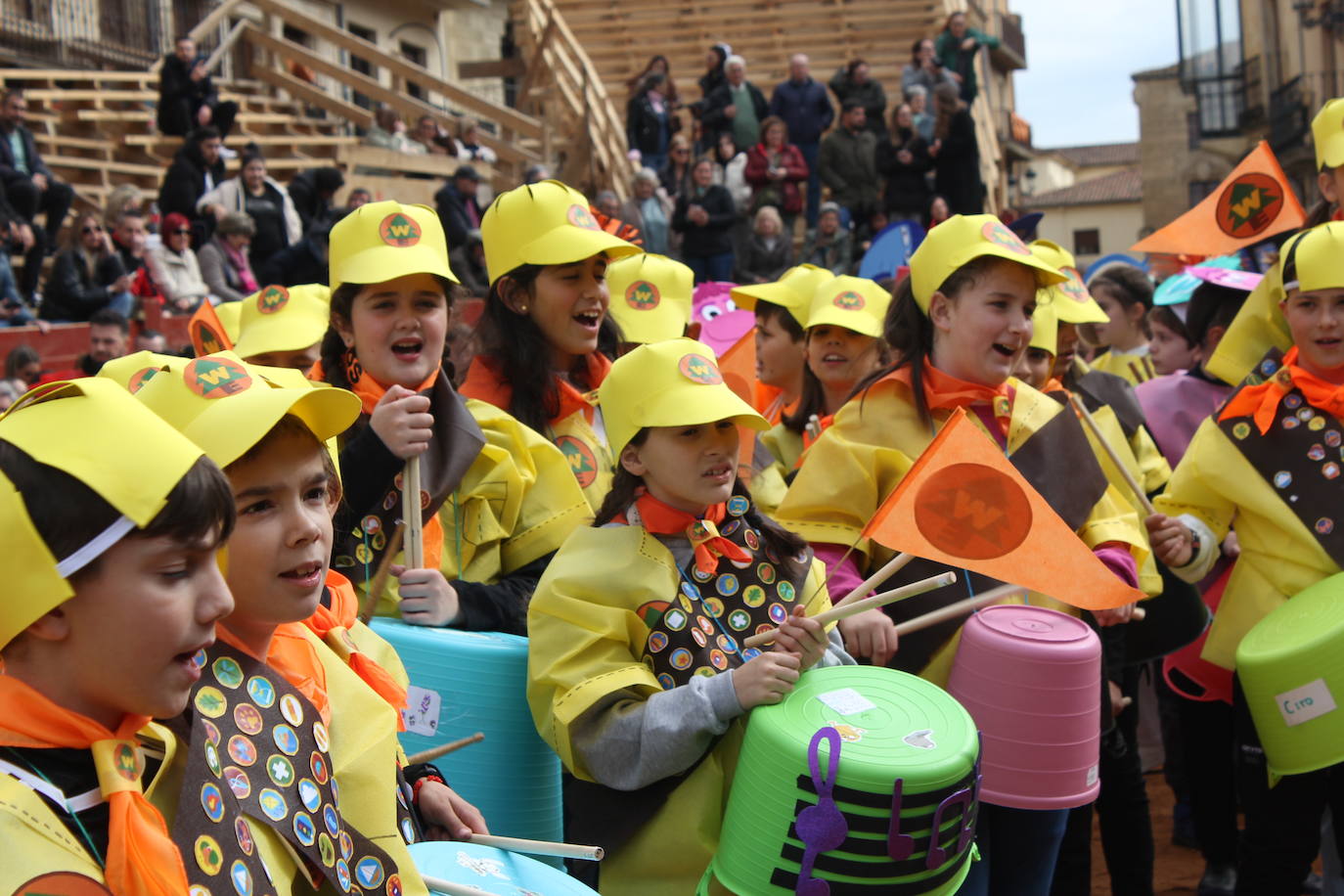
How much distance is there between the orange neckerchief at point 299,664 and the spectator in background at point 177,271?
33.6ft

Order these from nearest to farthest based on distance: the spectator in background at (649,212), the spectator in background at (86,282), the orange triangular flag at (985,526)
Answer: the orange triangular flag at (985,526), the spectator in background at (86,282), the spectator in background at (649,212)

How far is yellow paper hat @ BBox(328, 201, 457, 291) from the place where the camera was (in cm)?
384

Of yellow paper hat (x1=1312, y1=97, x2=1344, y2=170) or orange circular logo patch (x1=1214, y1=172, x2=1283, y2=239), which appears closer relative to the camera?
yellow paper hat (x1=1312, y1=97, x2=1344, y2=170)

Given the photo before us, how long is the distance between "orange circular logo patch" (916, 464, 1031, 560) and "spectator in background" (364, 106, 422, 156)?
A: 59.3 ft

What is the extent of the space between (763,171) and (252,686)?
46.6 feet

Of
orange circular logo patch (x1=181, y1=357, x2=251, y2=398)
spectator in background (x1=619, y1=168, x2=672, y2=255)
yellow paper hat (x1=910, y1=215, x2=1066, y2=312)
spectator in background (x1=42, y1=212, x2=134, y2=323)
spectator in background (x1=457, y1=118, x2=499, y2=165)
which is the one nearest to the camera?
orange circular logo patch (x1=181, y1=357, x2=251, y2=398)

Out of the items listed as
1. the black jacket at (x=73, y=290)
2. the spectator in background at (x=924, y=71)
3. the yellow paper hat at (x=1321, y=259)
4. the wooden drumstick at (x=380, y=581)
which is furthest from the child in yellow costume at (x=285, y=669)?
the spectator in background at (x=924, y=71)

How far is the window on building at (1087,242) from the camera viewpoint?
75375mm

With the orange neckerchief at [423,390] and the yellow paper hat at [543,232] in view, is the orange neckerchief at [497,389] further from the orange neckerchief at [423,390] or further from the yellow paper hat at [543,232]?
the orange neckerchief at [423,390]

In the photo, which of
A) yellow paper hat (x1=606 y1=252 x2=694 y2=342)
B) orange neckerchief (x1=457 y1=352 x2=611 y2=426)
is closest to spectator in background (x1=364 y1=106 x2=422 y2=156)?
yellow paper hat (x1=606 y1=252 x2=694 y2=342)

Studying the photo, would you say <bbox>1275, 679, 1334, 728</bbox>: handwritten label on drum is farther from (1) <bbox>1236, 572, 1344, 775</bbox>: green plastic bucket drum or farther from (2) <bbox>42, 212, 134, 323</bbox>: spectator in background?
(2) <bbox>42, 212, 134, 323</bbox>: spectator in background

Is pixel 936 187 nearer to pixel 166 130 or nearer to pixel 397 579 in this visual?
pixel 166 130

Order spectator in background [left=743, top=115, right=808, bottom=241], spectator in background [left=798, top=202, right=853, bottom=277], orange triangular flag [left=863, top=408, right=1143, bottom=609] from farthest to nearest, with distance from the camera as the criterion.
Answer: spectator in background [left=743, top=115, right=808, bottom=241]
spectator in background [left=798, top=202, right=853, bottom=277]
orange triangular flag [left=863, top=408, right=1143, bottom=609]

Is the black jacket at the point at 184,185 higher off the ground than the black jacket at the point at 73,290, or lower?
higher
